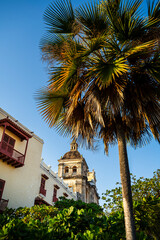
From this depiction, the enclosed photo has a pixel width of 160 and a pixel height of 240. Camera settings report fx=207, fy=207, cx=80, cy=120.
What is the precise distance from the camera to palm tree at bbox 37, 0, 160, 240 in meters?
4.81

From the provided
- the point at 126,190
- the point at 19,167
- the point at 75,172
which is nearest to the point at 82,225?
the point at 126,190

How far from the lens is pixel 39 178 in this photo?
56.9ft

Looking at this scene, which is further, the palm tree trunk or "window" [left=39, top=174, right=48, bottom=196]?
"window" [left=39, top=174, right=48, bottom=196]

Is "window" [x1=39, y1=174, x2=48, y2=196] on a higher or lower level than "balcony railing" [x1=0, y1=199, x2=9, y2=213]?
higher

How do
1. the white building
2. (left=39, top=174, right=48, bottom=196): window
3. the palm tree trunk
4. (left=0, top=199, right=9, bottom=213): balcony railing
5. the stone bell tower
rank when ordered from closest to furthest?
the palm tree trunk → (left=0, top=199, right=9, bottom=213): balcony railing → the white building → (left=39, top=174, right=48, bottom=196): window → the stone bell tower

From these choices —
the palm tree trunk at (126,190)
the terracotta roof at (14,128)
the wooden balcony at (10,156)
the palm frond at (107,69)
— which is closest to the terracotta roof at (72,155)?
the terracotta roof at (14,128)

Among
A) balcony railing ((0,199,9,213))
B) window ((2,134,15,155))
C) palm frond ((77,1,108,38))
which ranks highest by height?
window ((2,134,15,155))

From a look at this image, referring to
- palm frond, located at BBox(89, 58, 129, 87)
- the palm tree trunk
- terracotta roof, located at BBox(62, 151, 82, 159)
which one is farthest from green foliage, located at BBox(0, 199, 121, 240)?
terracotta roof, located at BBox(62, 151, 82, 159)

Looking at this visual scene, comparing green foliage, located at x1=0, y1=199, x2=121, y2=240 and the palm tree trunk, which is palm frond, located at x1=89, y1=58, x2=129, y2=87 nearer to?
the palm tree trunk

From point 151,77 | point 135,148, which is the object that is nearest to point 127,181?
point 135,148

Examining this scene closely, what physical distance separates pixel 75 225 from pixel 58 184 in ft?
58.7

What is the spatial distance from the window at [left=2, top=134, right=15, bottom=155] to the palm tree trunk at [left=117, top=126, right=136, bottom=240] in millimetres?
9994

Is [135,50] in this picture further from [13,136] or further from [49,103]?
[13,136]

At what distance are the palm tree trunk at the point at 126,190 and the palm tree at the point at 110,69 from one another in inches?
0.8
